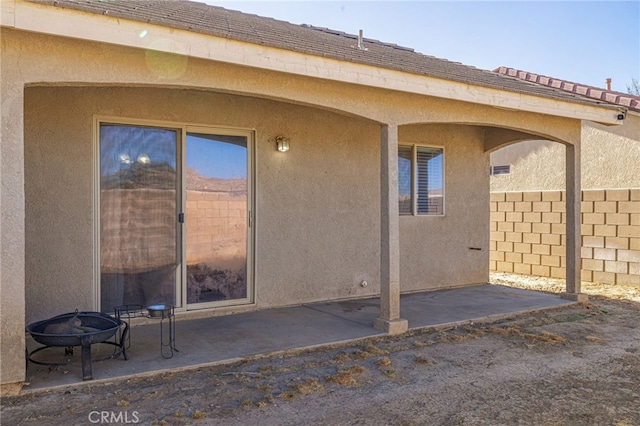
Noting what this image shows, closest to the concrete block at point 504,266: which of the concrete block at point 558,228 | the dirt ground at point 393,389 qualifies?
the concrete block at point 558,228

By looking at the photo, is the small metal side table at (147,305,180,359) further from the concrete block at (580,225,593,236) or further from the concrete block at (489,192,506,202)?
the concrete block at (489,192,506,202)

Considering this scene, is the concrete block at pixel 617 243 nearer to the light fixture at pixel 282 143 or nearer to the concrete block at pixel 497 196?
the concrete block at pixel 497 196

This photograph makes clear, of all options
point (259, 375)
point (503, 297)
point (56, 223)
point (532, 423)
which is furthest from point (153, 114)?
point (503, 297)

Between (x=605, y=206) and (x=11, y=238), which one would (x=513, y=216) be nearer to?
(x=605, y=206)

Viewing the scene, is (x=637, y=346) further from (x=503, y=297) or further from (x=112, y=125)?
(x=112, y=125)

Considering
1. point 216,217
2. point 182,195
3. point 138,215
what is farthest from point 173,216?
Result: point 216,217

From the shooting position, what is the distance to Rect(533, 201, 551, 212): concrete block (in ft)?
35.8

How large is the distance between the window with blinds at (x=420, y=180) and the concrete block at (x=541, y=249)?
3558mm

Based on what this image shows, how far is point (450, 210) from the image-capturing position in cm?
900

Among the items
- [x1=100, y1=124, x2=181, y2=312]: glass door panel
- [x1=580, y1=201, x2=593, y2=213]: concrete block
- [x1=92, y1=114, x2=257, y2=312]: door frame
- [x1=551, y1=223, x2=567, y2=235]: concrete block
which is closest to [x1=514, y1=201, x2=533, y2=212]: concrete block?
[x1=551, y1=223, x2=567, y2=235]: concrete block

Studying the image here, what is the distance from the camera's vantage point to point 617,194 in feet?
31.9

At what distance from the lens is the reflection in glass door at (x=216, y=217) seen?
6398 mm

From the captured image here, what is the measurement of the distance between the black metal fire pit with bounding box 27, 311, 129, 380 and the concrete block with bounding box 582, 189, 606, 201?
925cm

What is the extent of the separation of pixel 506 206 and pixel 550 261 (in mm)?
1642
